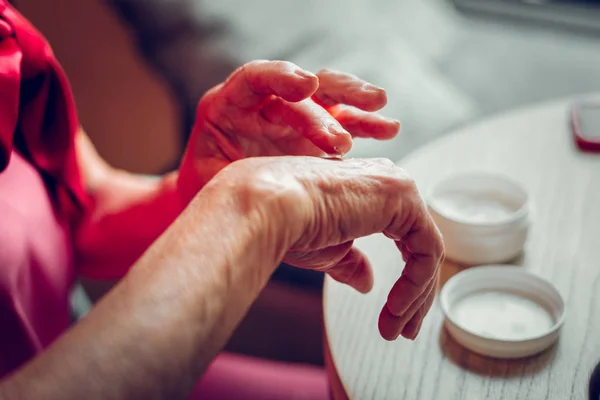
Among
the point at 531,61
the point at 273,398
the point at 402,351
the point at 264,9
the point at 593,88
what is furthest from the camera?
the point at 531,61

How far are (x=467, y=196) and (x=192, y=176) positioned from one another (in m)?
0.34

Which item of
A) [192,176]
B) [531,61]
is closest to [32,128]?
[192,176]

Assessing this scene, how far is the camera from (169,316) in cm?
47

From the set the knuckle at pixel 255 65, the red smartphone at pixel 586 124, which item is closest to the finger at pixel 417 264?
the knuckle at pixel 255 65

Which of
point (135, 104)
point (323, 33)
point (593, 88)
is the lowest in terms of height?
point (135, 104)

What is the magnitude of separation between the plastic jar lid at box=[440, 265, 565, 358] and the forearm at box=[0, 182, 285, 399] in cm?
23

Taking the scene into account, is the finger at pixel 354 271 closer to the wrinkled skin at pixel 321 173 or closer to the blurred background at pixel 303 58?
the wrinkled skin at pixel 321 173

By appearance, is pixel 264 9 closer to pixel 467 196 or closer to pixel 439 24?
pixel 439 24

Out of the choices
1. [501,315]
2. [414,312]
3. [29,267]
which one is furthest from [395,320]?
[29,267]

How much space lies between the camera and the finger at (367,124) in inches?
29.5

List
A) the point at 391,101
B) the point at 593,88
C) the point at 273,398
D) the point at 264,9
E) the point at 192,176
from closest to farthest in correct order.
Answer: the point at 192,176 → the point at 273,398 → the point at 391,101 → the point at 264,9 → the point at 593,88

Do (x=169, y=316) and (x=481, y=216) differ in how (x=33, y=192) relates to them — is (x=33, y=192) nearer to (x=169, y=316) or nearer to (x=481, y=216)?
(x=169, y=316)

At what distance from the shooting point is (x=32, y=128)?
0.85m

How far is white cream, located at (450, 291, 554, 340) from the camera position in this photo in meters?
0.65
